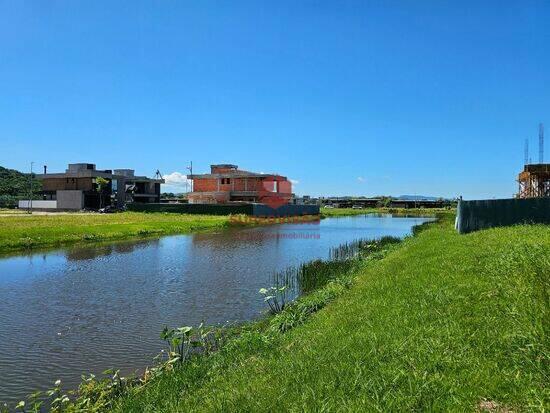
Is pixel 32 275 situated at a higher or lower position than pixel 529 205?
lower

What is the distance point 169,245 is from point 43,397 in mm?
28801

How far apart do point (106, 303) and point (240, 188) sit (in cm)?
7929

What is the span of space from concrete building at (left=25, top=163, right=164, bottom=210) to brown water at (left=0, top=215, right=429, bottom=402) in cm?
5998

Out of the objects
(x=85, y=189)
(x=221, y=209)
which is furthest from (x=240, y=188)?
(x=85, y=189)

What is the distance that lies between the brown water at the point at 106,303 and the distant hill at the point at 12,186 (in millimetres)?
81761

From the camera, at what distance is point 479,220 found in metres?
24.4

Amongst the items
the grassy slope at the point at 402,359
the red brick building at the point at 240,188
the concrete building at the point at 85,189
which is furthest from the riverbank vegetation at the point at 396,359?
the concrete building at the point at 85,189

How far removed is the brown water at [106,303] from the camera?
988 centimetres

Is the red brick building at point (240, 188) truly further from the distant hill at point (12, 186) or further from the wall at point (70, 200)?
the distant hill at point (12, 186)

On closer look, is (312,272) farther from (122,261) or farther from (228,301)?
(122,261)

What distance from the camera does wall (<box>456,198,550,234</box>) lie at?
21.9 meters

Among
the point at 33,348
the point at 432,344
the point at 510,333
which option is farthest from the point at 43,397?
the point at 510,333

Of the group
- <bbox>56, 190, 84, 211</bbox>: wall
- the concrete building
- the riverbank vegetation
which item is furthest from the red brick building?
the riverbank vegetation

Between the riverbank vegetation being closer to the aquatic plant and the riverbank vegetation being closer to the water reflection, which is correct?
the aquatic plant
